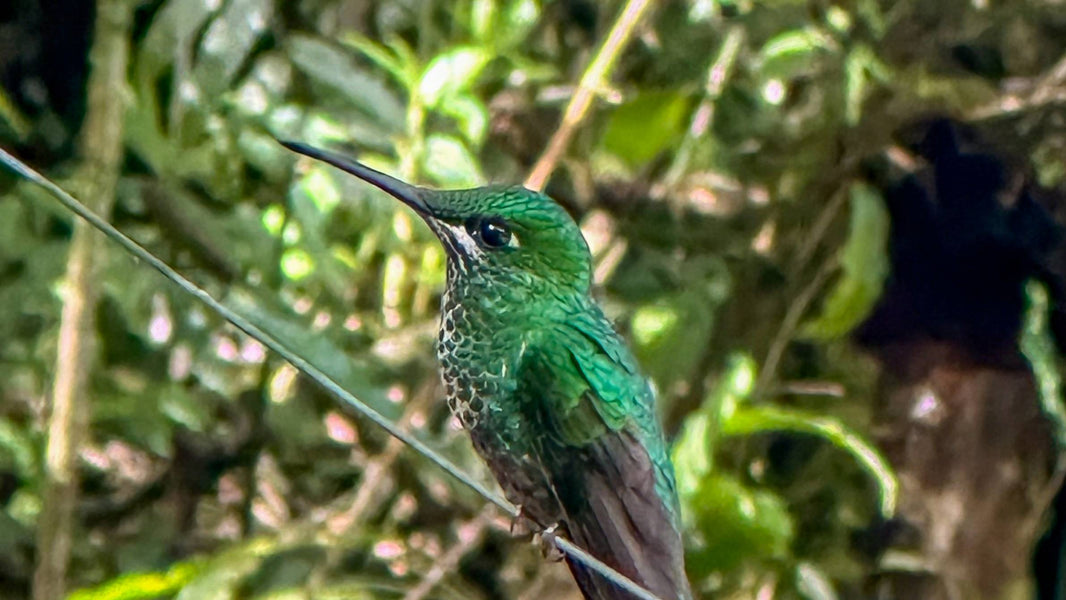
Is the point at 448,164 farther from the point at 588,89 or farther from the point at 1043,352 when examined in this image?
the point at 1043,352

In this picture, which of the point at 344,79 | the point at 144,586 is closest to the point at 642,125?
the point at 344,79

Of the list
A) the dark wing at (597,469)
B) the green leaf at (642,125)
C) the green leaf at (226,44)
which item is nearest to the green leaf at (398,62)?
the green leaf at (226,44)

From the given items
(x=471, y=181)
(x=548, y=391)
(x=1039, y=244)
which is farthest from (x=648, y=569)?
(x=1039, y=244)

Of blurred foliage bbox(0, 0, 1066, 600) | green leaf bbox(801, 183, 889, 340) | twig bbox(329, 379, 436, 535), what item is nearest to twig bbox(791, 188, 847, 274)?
blurred foliage bbox(0, 0, 1066, 600)

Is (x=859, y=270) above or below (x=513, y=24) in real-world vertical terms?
below

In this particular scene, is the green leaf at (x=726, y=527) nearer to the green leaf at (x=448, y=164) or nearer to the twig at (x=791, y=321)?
the twig at (x=791, y=321)

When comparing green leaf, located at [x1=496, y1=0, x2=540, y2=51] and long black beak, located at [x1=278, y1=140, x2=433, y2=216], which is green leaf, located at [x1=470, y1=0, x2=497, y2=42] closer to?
green leaf, located at [x1=496, y1=0, x2=540, y2=51]

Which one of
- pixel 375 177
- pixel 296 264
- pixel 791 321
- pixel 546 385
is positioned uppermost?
pixel 791 321

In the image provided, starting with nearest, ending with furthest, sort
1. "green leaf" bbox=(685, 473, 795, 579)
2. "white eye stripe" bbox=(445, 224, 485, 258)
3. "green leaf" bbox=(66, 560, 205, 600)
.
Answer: "white eye stripe" bbox=(445, 224, 485, 258) → "green leaf" bbox=(66, 560, 205, 600) → "green leaf" bbox=(685, 473, 795, 579)
